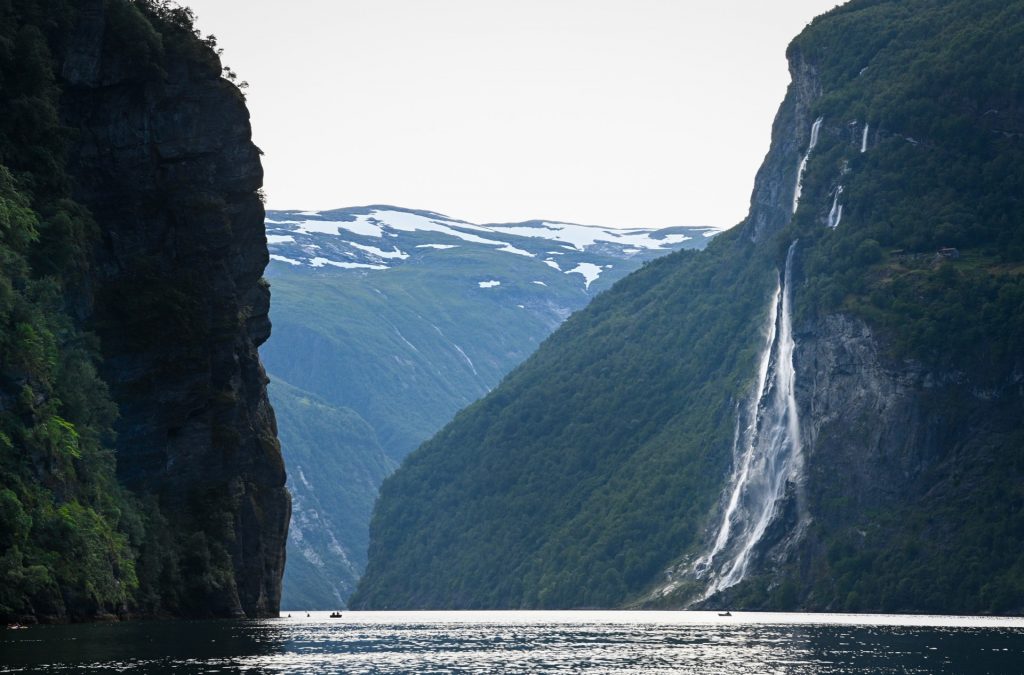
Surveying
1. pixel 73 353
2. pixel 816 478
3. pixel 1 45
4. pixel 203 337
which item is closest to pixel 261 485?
pixel 203 337

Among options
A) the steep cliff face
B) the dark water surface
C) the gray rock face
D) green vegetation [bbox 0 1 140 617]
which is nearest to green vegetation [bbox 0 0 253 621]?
green vegetation [bbox 0 1 140 617]

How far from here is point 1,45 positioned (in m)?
112

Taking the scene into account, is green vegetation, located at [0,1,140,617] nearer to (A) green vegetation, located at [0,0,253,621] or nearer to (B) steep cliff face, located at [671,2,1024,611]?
(A) green vegetation, located at [0,0,253,621]

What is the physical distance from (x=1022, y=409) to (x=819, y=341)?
29.3 m

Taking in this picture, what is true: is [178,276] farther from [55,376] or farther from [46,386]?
[46,386]

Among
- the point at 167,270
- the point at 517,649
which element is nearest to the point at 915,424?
the point at 167,270

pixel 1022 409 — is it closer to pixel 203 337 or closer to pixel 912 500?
pixel 912 500

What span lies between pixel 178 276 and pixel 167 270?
3.60 ft

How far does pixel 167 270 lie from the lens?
129 metres

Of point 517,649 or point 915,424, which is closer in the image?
point 517,649

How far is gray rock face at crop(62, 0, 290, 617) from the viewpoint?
12344cm

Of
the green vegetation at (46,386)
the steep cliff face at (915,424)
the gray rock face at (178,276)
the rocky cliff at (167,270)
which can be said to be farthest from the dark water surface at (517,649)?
the steep cliff face at (915,424)

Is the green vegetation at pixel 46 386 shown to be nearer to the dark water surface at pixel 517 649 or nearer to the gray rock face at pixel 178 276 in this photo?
the dark water surface at pixel 517 649

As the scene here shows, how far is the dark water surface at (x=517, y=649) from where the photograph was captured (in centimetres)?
7331
